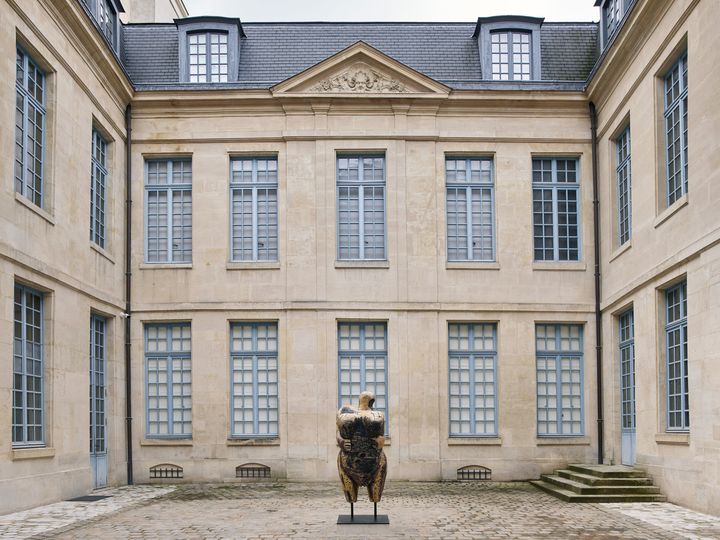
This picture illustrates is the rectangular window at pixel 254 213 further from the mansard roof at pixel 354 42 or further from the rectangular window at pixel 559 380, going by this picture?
the rectangular window at pixel 559 380

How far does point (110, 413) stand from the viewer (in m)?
17.8

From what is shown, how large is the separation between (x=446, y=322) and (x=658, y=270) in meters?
4.95

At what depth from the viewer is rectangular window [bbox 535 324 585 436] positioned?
18719 mm

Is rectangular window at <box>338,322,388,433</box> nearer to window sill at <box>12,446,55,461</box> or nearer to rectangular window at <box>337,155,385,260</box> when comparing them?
rectangular window at <box>337,155,385,260</box>

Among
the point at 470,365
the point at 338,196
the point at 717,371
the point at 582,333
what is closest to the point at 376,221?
the point at 338,196

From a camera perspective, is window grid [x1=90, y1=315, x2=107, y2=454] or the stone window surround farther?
the stone window surround

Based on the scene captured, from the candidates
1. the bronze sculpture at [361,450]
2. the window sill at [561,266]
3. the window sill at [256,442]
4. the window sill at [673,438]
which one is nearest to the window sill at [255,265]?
the window sill at [256,442]

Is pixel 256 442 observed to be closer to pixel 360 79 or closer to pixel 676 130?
pixel 360 79

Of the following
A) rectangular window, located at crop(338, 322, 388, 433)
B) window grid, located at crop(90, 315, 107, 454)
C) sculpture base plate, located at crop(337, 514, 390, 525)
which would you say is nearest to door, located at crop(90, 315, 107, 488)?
window grid, located at crop(90, 315, 107, 454)

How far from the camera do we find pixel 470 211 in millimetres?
19156

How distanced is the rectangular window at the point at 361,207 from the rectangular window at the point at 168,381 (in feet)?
11.3

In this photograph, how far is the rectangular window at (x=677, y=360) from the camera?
14.1 m

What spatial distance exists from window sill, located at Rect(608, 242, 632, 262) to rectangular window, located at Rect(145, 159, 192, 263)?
7.75 m

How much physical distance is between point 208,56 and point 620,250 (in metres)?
8.70
